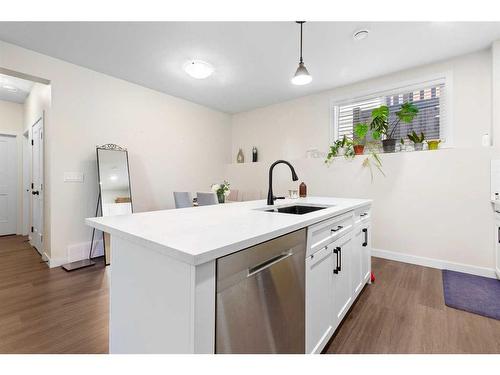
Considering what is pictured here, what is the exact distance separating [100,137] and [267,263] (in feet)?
11.2

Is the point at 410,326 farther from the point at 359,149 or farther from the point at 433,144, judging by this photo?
the point at 359,149

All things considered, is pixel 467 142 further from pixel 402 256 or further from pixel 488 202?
pixel 402 256

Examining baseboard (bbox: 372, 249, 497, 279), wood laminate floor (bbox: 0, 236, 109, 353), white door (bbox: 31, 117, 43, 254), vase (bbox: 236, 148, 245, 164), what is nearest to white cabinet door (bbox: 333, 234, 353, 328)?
wood laminate floor (bbox: 0, 236, 109, 353)

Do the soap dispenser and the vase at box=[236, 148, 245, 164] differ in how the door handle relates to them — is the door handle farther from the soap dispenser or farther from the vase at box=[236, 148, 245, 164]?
the vase at box=[236, 148, 245, 164]

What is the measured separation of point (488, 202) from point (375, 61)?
212 centimetres

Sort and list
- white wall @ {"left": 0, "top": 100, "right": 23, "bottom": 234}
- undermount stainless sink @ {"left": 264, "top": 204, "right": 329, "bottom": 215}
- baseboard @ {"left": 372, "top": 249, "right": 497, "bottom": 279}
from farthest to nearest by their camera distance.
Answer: white wall @ {"left": 0, "top": 100, "right": 23, "bottom": 234}, baseboard @ {"left": 372, "top": 249, "right": 497, "bottom": 279}, undermount stainless sink @ {"left": 264, "top": 204, "right": 329, "bottom": 215}

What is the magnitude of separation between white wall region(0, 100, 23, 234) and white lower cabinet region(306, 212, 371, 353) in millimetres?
6132

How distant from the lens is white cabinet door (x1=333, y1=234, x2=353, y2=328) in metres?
1.54

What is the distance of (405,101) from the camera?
3.38 metres

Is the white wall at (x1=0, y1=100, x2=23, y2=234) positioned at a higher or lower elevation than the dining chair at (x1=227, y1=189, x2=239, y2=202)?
higher
